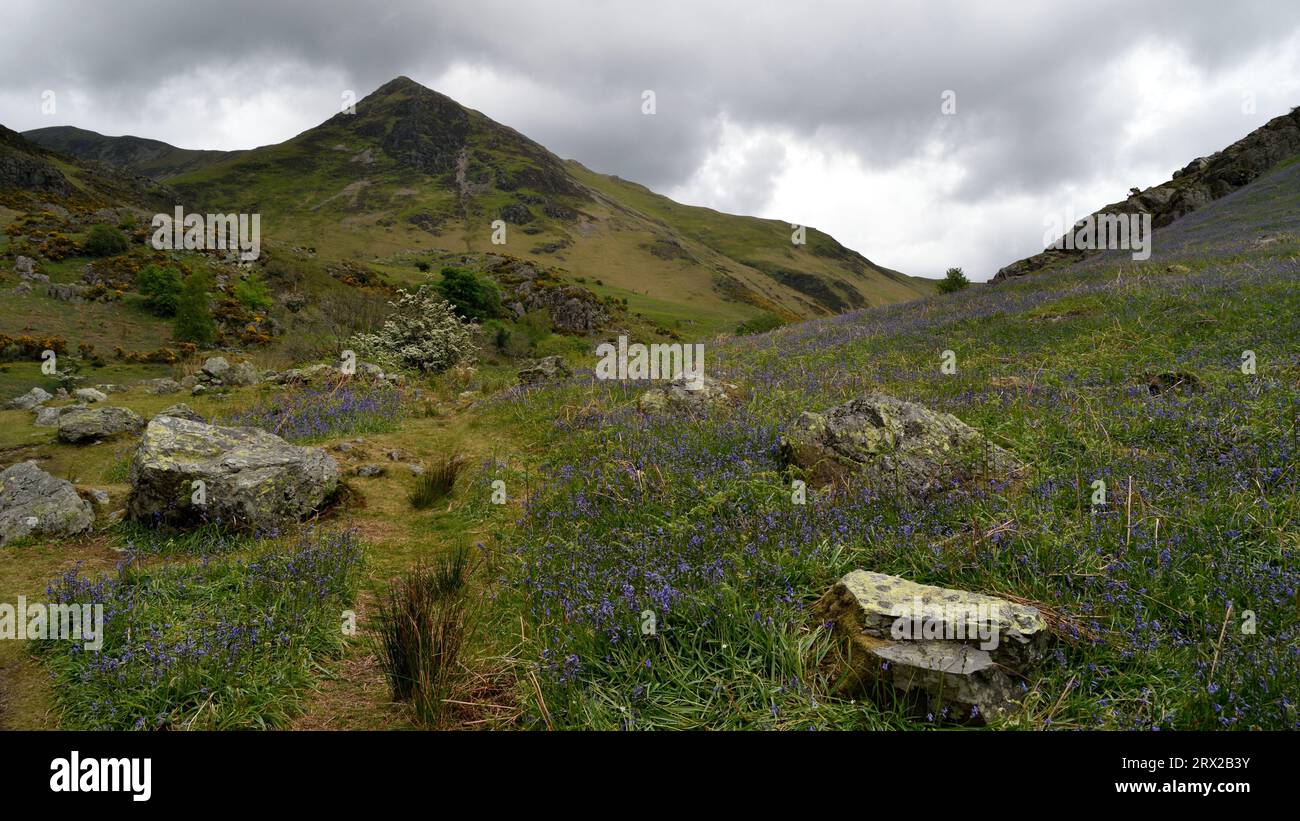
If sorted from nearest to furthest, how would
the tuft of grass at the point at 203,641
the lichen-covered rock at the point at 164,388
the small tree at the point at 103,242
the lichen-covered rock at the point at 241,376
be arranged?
the tuft of grass at the point at 203,641
the lichen-covered rock at the point at 164,388
the lichen-covered rock at the point at 241,376
the small tree at the point at 103,242

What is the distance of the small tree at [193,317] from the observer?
22.6 metres

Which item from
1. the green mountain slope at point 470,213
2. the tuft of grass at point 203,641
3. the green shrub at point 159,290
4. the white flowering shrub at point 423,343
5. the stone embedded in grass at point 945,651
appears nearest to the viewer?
the stone embedded in grass at point 945,651

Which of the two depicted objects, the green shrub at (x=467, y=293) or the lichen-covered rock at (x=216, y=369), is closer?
the lichen-covered rock at (x=216, y=369)

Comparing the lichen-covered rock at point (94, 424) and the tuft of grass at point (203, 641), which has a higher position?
the lichen-covered rock at point (94, 424)

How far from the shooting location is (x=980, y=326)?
46.4 feet

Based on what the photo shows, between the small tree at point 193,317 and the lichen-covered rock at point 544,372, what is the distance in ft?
53.0

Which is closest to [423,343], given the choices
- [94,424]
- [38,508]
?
[94,424]

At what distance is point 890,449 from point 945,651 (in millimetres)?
3028

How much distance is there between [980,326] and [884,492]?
11.7 m

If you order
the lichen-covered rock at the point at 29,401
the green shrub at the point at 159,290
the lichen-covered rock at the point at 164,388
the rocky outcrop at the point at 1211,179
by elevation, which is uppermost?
the rocky outcrop at the point at 1211,179

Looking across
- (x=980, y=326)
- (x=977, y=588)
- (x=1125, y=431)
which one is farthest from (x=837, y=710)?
(x=980, y=326)

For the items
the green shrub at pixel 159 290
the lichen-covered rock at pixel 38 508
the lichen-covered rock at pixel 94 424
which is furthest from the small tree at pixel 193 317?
the lichen-covered rock at pixel 38 508

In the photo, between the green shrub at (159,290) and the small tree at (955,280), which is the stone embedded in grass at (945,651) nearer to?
the green shrub at (159,290)
